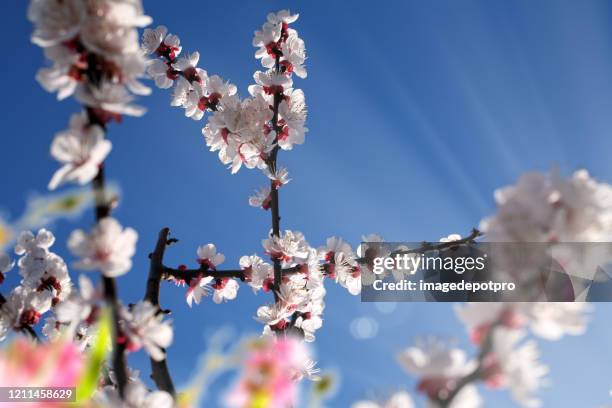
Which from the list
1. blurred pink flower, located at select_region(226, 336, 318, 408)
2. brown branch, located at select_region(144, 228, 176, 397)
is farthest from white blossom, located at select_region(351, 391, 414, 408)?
brown branch, located at select_region(144, 228, 176, 397)

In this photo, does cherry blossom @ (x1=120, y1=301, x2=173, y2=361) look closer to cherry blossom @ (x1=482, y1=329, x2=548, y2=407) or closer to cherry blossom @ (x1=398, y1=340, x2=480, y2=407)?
cherry blossom @ (x1=398, y1=340, x2=480, y2=407)

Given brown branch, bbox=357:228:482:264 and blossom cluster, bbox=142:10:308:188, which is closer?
brown branch, bbox=357:228:482:264

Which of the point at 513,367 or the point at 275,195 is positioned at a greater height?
the point at 275,195

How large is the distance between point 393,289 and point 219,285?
49.5 inches

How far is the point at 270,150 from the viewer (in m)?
3.63

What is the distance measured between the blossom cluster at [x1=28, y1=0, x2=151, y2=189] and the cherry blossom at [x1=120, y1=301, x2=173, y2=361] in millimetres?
476

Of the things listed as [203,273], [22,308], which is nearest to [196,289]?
[203,273]

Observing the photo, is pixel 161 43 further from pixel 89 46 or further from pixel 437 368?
pixel 437 368

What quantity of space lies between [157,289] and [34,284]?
110cm

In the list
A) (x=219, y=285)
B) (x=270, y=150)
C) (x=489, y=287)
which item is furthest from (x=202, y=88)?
(x=489, y=287)

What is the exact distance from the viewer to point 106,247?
5.08ft

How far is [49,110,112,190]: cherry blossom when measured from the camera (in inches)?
59.4

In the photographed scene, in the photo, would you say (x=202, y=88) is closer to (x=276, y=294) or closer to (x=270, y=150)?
(x=270, y=150)

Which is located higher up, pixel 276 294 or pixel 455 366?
pixel 276 294
